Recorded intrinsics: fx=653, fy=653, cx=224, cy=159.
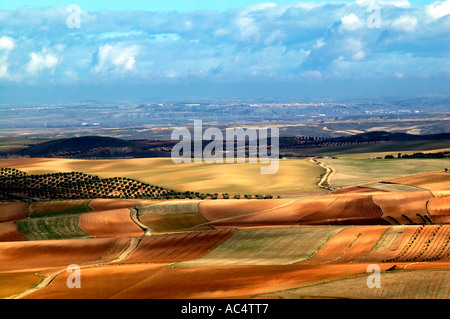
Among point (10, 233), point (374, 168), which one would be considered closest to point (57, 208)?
point (10, 233)

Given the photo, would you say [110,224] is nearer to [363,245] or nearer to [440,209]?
[363,245]

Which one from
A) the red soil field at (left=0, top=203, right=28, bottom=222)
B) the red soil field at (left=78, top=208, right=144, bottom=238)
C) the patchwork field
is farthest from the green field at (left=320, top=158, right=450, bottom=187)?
the red soil field at (left=0, top=203, right=28, bottom=222)

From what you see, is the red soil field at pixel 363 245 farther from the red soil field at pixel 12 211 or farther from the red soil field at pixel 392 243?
the red soil field at pixel 12 211

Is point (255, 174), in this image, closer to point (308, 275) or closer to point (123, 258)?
point (123, 258)

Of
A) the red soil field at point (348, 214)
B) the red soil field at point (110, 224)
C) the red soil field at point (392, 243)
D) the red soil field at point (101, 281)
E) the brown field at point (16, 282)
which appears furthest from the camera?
the red soil field at point (110, 224)

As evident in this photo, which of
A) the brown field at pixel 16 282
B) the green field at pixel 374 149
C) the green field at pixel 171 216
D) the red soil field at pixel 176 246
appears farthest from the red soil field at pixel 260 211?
the green field at pixel 374 149
